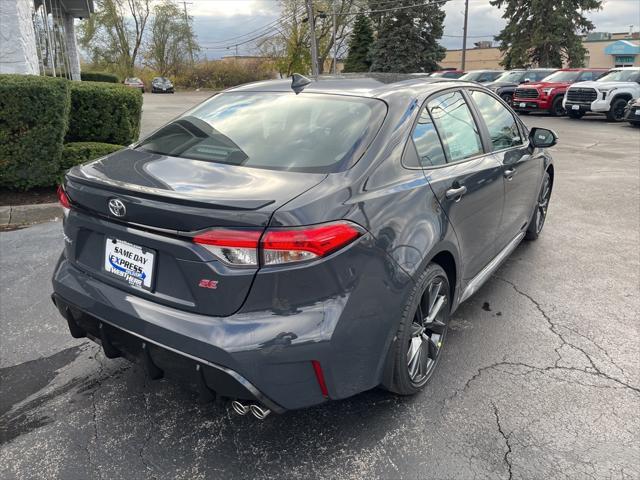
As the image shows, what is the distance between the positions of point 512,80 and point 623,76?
6076mm

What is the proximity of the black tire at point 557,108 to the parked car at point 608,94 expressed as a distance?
4.60 feet

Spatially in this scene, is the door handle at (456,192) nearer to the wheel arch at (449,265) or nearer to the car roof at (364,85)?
the wheel arch at (449,265)

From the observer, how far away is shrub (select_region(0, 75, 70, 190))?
5949 millimetres

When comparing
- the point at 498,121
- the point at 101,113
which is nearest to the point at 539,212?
the point at 498,121

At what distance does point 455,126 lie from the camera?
3188 mm

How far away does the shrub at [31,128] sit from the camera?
234 inches

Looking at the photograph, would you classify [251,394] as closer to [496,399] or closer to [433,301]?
[433,301]

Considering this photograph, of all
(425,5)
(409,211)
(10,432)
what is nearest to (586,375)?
(409,211)

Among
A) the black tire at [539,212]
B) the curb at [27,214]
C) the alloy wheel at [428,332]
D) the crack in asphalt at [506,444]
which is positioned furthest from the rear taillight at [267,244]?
the curb at [27,214]

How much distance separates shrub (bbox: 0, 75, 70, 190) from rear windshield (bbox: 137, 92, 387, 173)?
3951 mm

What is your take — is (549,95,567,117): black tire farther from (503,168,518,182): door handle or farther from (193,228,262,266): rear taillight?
(193,228,262,266): rear taillight

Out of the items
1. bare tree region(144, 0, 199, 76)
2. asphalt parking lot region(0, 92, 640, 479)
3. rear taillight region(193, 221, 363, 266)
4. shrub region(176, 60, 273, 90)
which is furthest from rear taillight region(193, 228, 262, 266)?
bare tree region(144, 0, 199, 76)

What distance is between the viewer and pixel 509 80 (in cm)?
2362

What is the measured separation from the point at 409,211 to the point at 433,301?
23.9 inches
